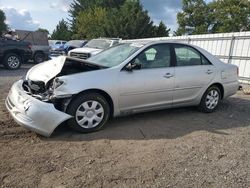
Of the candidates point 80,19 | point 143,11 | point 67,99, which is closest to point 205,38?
point 67,99

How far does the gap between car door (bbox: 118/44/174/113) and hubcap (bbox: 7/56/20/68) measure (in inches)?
388

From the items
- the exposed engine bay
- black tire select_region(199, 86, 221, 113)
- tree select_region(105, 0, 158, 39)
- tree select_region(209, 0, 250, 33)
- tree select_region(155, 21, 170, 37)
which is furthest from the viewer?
tree select_region(155, 21, 170, 37)

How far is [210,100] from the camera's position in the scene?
Result: 628 cm

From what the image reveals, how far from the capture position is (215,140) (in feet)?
15.2

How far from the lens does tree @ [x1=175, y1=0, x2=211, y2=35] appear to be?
42.6 metres

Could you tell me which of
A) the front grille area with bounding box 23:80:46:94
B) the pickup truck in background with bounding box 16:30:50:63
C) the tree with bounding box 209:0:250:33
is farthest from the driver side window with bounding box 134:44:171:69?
the tree with bounding box 209:0:250:33

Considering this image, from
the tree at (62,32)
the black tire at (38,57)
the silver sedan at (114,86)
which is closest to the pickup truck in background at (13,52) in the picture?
the black tire at (38,57)

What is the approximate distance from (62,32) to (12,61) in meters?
44.4

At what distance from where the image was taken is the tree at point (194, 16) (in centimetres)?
4262

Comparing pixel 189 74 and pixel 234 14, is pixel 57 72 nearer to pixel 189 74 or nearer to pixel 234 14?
pixel 189 74

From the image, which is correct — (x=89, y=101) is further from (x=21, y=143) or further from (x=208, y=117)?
(x=208, y=117)

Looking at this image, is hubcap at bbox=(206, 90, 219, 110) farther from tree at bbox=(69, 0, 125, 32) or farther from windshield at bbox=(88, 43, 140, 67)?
tree at bbox=(69, 0, 125, 32)

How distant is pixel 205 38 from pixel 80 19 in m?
32.1

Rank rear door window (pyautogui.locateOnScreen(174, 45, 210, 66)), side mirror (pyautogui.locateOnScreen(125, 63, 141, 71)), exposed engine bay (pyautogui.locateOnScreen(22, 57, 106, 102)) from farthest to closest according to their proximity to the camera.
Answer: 1. rear door window (pyautogui.locateOnScreen(174, 45, 210, 66))
2. side mirror (pyautogui.locateOnScreen(125, 63, 141, 71))
3. exposed engine bay (pyautogui.locateOnScreen(22, 57, 106, 102))
